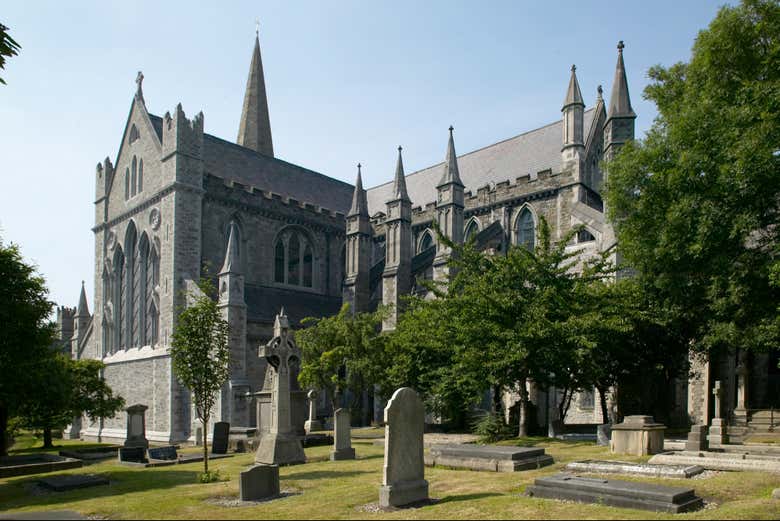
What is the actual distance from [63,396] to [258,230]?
15.8 metres

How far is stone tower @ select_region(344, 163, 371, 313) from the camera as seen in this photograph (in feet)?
115

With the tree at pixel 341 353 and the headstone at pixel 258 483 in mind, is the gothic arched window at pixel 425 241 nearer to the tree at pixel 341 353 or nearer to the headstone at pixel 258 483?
the tree at pixel 341 353

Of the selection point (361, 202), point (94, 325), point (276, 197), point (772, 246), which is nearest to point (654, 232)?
→ point (772, 246)

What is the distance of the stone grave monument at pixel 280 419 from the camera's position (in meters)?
14.5

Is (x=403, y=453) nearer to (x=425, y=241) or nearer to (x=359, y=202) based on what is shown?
(x=359, y=202)

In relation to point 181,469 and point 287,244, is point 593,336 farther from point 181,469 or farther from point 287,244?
point 287,244

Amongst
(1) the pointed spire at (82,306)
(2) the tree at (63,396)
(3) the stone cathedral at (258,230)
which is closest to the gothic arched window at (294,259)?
(3) the stone cathedral at (258,230)

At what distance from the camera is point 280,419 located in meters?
14.5

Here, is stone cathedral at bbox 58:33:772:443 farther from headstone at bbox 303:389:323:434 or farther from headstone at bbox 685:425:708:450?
headstone at bbox 685:425:708:450

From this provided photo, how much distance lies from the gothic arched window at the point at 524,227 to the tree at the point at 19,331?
2196 cm

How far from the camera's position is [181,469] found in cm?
Result: 1568

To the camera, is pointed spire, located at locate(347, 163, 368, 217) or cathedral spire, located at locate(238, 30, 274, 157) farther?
cathedral spire, located at locate(238, 30, 274, 157)

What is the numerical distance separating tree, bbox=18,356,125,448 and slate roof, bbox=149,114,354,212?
486 inches

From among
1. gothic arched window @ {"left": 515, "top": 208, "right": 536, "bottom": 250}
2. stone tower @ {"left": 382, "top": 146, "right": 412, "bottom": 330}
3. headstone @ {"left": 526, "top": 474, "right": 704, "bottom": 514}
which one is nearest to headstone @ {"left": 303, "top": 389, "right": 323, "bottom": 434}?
stone tower @ {"left": 382, "top": 146, "right": 412, "bottom": 330}
